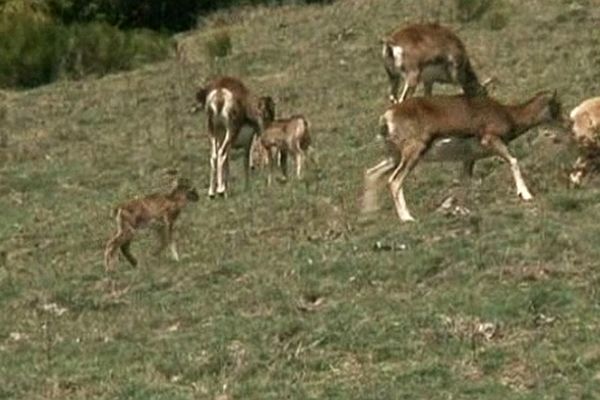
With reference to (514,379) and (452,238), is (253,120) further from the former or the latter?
(514,379)

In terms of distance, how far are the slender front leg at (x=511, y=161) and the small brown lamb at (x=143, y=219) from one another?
9.10 ft

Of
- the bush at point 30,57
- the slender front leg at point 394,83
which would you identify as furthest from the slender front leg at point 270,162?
the bush at point 30,57

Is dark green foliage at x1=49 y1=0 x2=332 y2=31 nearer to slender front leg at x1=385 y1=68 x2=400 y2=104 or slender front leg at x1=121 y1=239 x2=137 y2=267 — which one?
slender front leg at x1=385 y1=68 x2=400 y2=104

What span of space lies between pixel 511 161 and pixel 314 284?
113 inches

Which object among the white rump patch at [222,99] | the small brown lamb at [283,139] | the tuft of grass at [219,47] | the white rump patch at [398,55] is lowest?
the small brown lamb at [283,139]

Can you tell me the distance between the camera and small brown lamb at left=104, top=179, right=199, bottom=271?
1407 cm

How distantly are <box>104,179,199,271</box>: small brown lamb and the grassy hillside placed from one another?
0.19 metres

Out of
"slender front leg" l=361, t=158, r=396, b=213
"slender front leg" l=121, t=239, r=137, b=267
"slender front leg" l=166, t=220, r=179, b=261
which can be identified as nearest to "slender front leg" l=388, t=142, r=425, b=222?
"slender front leg" l=361, t=158, r=396, b=213

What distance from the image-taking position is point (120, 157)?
21.0 metres

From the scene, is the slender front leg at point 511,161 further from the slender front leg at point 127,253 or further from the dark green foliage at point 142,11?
the dark green foliage at point 142,11

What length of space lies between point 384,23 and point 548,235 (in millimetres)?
18191

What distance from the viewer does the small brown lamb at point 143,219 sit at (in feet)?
46.2

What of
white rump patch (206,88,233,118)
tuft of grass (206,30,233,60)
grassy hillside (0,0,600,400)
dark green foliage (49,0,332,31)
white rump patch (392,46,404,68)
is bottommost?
grassy hillside (0,0,600,400)

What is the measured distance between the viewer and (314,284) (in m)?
12.0
